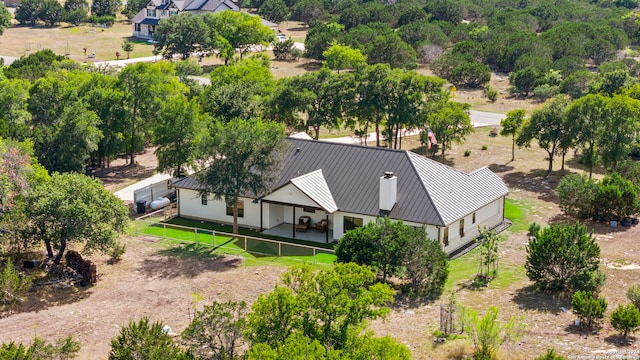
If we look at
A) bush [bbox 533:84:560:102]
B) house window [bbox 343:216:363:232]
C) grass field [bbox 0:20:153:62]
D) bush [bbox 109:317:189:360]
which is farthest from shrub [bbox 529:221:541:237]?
grass field [bbox 0:20:153:62]

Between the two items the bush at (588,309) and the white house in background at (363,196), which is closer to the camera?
the bush at (588,309)

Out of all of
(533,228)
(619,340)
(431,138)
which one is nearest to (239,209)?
(533,228)

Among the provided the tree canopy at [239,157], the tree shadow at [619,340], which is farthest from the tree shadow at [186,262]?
the tree shadow at [619,340]

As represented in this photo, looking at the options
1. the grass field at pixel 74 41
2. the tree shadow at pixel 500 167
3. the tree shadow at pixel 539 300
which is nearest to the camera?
the tree shadow at pixel 539 300

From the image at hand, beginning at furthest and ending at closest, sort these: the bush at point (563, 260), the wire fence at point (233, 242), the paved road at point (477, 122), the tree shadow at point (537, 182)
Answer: the paved road at point (477, 122)
the tree shadow at point (537, 182)
the wire fence at point (233, 242)
the bush at point (563, 260)

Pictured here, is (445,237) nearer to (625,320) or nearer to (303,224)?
(303,224)

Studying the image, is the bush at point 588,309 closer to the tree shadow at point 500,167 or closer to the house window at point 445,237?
the house window at point 445,237

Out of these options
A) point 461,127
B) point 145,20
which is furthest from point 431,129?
point 145,20
